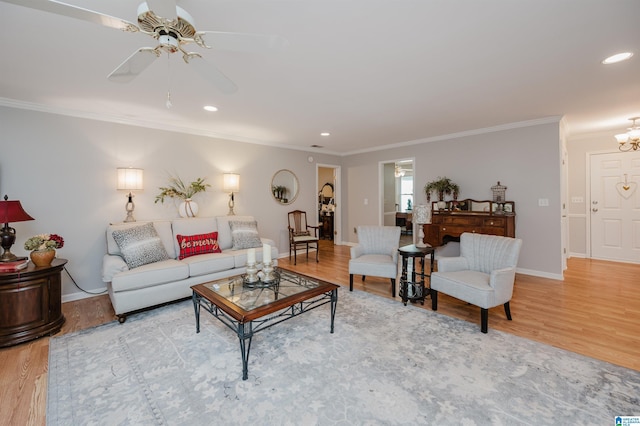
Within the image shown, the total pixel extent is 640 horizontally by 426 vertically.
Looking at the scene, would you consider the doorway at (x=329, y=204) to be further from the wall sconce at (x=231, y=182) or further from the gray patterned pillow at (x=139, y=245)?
the gray patterned pillow at (x=139, y=245)

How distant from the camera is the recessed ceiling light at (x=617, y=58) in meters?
2.25

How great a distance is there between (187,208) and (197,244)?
0.86 metres

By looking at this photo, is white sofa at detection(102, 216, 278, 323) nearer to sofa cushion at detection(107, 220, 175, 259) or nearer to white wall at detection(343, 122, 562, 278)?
sofa cushion at detection(107, 220, 175, 259)

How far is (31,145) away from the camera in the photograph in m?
3.25

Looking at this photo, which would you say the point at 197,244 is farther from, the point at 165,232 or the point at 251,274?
the point at 251,274

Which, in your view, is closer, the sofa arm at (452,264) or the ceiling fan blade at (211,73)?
the ceiling fan blade at (211,73)

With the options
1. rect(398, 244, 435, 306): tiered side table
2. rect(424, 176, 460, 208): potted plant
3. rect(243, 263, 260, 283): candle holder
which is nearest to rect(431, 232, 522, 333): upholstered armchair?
rect(398, 244, 435, 306): tiered side table

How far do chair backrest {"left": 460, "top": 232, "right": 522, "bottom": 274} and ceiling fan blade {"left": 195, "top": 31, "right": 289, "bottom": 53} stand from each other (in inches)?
111

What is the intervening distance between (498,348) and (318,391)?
1.57 metres

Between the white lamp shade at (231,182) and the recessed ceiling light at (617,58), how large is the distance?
4.75 m

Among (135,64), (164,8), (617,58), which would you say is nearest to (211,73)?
(135,64)

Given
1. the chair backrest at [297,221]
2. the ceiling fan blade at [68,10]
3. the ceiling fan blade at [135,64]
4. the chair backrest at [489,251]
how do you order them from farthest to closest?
the chair backrest at [297,221]
the chair backrest at [489,251]
the ceiling fan blade at [135,64]
the ceiling fan blade at [68,10]

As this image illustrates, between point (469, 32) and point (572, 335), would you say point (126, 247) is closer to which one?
point (469, 32)

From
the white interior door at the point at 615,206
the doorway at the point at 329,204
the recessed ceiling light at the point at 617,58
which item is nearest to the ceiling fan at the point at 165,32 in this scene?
the recessed ceiling light at the point at 617,58
